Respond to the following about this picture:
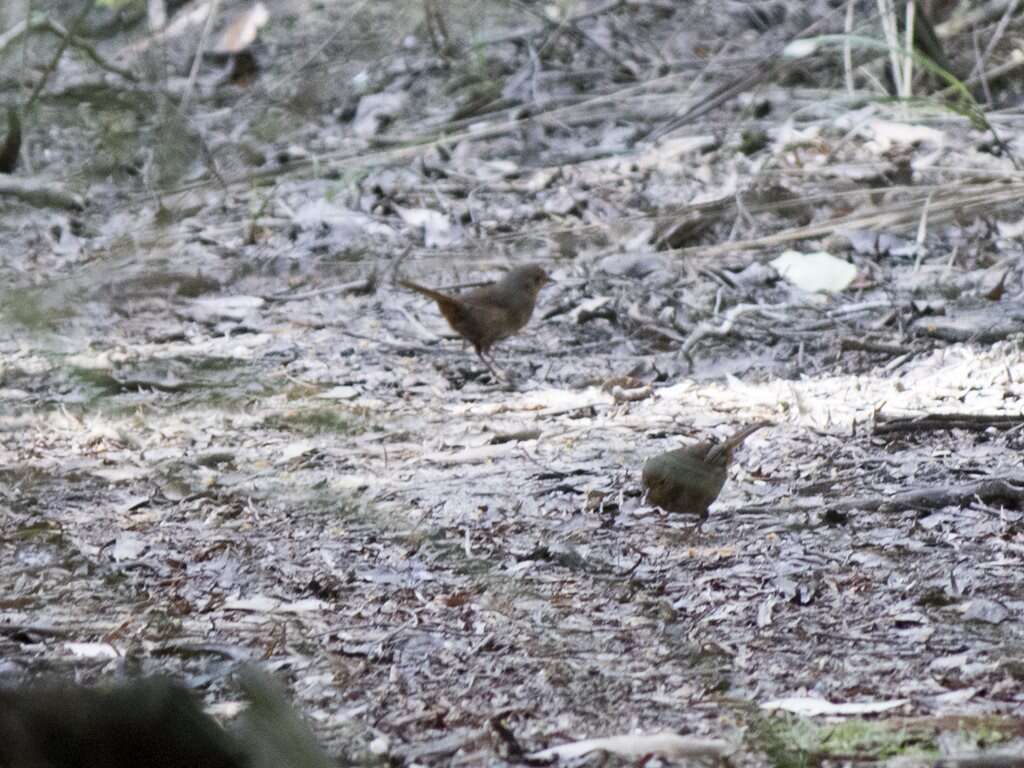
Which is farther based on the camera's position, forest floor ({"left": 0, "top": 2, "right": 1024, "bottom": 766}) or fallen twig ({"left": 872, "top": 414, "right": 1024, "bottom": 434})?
fallen twig ({"left": 872, "top": 414, "right": 1024, "bottom": 434})

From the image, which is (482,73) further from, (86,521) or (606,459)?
(86,521)

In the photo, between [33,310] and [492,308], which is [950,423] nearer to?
[492,308]

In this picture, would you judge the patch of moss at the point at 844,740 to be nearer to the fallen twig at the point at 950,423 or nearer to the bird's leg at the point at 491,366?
the fallen twig at the point at 950,423

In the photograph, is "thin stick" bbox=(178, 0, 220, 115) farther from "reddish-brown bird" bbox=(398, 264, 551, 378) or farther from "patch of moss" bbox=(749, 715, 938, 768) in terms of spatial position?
"patch of moss" bbox=(749, 715, 938, 768)

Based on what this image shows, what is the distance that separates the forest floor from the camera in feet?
7.77

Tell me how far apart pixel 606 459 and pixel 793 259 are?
256 centimetres

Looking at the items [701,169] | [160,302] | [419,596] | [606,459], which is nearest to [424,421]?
[606,459]

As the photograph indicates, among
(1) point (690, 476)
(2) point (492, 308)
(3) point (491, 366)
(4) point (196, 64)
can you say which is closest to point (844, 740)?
(1) point (690, 476)

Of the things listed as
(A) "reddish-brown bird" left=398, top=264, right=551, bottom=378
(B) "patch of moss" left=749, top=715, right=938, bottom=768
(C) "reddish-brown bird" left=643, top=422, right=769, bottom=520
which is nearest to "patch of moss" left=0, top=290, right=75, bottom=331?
(B) "patch of moss" left=749, top=715, right=938, bottom=768

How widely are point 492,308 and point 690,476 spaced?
2025 millimetres

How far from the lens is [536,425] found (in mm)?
4750

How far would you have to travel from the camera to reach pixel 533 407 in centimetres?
504

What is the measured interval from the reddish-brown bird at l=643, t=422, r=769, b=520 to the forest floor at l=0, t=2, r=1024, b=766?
69mm

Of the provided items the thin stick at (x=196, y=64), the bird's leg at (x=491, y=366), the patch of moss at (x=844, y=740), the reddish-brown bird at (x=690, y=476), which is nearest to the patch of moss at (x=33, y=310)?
the patch of moss at (x=844, y=740)
